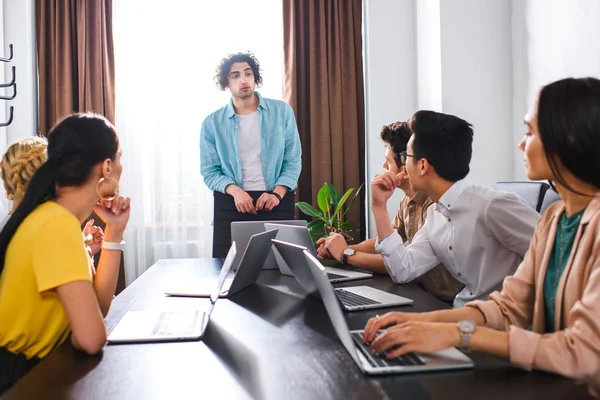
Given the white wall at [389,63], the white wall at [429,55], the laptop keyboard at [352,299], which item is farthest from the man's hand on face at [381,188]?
the white wall at [389,63]

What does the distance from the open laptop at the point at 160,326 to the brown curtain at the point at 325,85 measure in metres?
2.77

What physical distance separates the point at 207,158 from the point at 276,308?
5.81ft

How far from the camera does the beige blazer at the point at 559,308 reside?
86 centimetres

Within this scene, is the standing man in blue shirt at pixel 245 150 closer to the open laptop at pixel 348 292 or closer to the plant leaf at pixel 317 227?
the plant leaf at pixel 317 227

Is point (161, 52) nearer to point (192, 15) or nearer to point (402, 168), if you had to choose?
point (192, 15)

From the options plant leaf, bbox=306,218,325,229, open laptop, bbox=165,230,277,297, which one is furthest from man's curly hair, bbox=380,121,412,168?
plant leaf, bbox=306,218,325,229

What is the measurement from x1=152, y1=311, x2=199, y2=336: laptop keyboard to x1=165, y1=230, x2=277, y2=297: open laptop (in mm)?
268

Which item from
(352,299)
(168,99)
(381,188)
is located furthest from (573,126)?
(168,99)

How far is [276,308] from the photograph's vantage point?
4.68 ft

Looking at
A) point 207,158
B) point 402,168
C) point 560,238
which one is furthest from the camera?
point 207,158

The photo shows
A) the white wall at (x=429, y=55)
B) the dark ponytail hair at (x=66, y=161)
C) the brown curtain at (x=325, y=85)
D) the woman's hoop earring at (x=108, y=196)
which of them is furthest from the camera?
the brown curtain at (x=325, y=85)

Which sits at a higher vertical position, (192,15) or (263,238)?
(192,15)

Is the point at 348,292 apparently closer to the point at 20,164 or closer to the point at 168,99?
the point at 20,164

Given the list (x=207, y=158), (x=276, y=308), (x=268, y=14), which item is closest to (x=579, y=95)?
(x=276, y=308)
